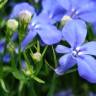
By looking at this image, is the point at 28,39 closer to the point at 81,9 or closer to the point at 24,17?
the point at 24,17

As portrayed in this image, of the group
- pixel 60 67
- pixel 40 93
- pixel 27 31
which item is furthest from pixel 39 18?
pixel 40 93

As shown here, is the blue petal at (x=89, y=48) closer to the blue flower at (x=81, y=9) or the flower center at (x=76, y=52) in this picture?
the flower center at (x=76, y=52)

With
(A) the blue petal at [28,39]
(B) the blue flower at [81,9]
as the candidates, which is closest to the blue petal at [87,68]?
(A) the blue petal at [28,39]

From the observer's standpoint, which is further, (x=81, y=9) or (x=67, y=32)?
(x=81, y=9)

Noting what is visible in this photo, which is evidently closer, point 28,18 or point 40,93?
point 28,18

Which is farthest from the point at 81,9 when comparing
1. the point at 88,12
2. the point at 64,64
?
the point at 64,64

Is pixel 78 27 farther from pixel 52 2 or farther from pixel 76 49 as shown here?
pixel 52 2

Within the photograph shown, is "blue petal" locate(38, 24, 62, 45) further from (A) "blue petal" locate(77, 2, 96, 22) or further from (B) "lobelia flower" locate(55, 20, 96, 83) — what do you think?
(A) "blue petal" locate(77, 2, 96, 22)
